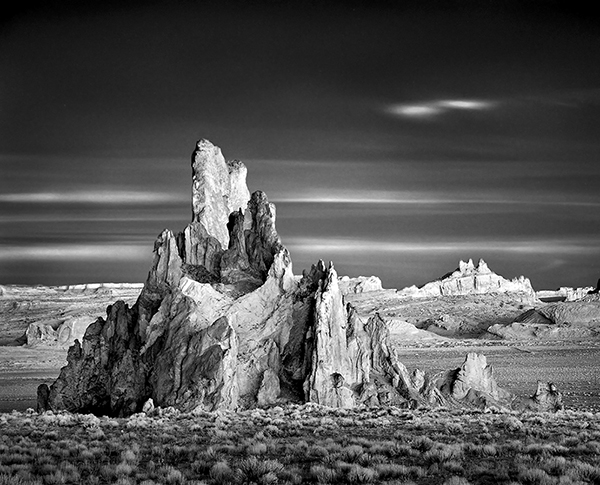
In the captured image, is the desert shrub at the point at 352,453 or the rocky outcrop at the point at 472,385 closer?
the desert shrub at the point at 352,453

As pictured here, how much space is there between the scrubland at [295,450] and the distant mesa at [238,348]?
3.87m

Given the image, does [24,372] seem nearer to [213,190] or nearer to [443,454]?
[213,190]

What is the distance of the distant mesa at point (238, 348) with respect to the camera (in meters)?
33.0

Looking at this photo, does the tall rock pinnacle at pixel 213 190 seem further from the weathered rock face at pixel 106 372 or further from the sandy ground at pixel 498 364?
the sandy ground at pixel 498 364

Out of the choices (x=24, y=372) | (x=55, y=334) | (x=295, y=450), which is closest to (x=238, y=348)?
(x=295, y=450)

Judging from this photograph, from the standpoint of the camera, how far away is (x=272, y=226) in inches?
1710

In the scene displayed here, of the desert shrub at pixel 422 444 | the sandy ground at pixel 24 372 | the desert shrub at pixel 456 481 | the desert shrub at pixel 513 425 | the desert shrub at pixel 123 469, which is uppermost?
the desert shrub at pixel 456 481

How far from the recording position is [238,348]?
3478cm

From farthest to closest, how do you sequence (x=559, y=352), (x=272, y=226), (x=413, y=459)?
(x=559, y=352) < (x=272, y=226) < (x=413, y=459)

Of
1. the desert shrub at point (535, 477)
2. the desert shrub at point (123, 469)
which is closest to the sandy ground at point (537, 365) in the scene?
the desert shrub at point (535, 477)

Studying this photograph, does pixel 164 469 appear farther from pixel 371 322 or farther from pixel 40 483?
pixel 371 322

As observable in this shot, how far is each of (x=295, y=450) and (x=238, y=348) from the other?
15.5 meters

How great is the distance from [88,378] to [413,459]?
977 inches

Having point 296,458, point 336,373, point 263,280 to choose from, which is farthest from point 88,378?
point 296,458
